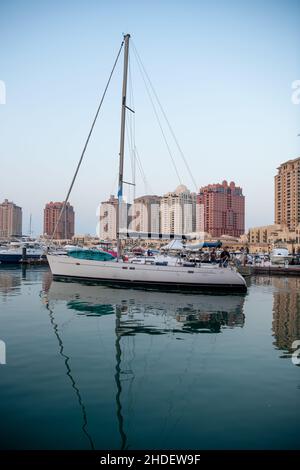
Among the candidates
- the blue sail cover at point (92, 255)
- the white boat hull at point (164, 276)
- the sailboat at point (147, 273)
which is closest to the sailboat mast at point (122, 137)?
the sailboat at point (147, 273)

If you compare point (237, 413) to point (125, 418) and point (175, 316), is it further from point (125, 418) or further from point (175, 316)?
point (175, 316)

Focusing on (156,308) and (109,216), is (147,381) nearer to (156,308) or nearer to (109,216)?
(156,308)

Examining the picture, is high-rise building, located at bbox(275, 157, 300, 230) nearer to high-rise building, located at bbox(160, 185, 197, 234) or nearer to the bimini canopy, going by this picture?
high-rise building, located at bbox(160, 185, 197, 234)

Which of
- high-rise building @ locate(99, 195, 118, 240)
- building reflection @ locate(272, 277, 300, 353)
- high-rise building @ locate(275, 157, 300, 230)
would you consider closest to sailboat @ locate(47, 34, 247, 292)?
building reflection @ locate(272, 277, 300, 353)

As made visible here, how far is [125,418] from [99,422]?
515 millimetres

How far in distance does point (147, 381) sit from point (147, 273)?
18480 millimetres

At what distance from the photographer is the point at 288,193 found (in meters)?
155

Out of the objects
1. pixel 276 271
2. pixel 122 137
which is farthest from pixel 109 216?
pixel 122 137

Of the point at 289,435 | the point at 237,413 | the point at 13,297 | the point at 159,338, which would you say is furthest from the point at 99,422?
the point at 13,297

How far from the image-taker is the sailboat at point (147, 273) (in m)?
26.2

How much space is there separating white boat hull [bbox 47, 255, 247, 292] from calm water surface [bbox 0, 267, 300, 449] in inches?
338

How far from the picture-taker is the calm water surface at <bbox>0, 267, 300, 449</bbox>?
6.13 m

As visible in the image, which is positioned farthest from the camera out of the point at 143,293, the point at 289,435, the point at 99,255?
the point at 99,255
